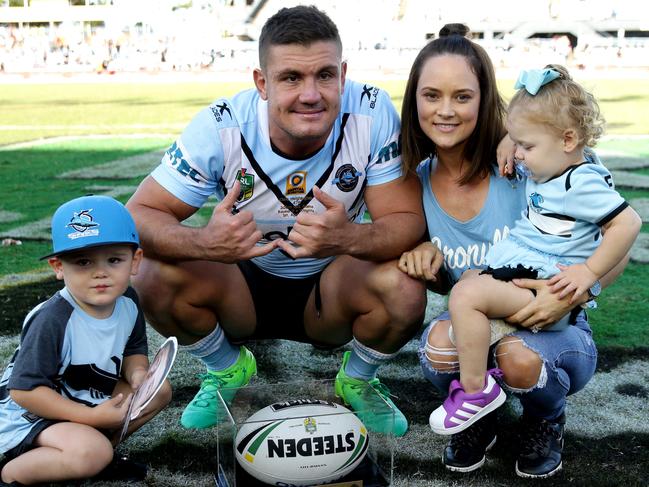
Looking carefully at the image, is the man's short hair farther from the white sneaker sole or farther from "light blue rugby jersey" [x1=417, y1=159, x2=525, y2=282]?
the white sneaker sole

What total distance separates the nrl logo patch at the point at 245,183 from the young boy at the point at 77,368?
0.55m

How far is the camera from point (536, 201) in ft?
8.80

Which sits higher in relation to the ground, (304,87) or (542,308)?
(304,87)

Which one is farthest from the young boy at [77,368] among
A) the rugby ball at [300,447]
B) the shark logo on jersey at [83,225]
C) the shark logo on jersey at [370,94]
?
the shark logo on jersey at [370,94]

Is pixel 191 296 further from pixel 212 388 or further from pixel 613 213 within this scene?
pixel 613 213

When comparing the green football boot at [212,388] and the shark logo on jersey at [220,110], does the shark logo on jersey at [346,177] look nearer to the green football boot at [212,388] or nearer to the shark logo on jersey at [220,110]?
the shark logo on jersey at [220,110]

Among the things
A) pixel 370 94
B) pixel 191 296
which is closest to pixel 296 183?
pixel 370 94

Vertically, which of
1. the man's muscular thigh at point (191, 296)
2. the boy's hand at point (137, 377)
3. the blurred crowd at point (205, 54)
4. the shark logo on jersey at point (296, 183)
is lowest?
the blurred crowd at point (205, 54)

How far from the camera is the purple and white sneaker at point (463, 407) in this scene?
2.50 m

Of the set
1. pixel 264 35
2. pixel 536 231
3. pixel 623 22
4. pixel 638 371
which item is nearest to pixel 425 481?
pixel 536 231

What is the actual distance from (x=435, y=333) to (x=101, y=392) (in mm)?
1098

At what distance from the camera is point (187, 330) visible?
3.11 metres

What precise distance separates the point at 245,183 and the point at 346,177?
14.9 inches

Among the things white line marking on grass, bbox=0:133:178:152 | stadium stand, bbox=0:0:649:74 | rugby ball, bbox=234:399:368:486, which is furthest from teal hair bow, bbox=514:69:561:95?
stadium stand, bbox=0:0:649:74
